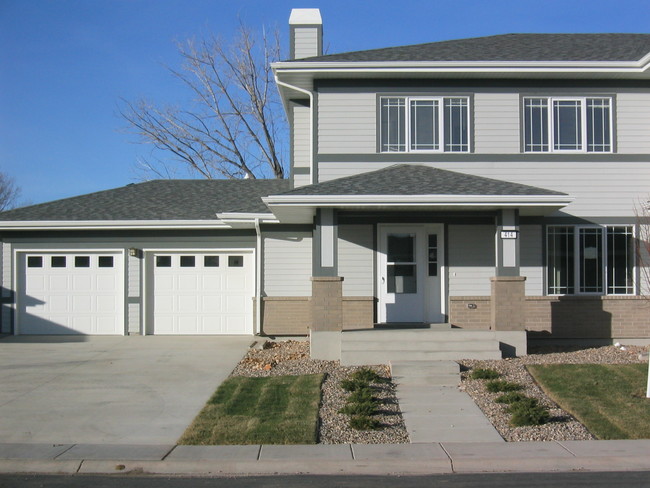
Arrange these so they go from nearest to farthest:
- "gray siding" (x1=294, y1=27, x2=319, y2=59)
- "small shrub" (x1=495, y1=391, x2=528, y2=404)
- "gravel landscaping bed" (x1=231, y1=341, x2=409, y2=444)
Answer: "gravel landscaping bed" (x1=231, y1=341, x2=409, y2=444), "small shrub" (x1=495, y1=391, x2=528, y2=404), "gray siding" (x1=294, y1=27, x2=319, y2=59)

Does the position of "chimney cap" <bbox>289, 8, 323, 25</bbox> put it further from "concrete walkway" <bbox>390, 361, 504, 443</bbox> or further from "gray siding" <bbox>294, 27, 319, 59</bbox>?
"concrete walkway" <bbox>390, 361, 504, 443</bbox>

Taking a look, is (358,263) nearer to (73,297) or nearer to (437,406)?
(437,406)

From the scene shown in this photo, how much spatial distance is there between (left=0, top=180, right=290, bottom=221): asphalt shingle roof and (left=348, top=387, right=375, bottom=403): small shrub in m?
7.32

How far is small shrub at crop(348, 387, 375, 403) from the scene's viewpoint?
9828 millimetres

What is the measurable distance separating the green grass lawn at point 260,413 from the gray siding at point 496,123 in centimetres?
682

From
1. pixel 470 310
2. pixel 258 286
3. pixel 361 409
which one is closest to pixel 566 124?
pixel 470 310

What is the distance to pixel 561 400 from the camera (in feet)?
33.2

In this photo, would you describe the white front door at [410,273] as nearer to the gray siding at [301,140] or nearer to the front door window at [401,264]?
the front door window at [401,264]

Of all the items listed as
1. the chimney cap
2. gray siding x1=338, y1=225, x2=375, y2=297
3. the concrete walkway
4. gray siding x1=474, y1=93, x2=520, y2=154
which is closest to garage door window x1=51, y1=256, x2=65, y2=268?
gray siding x1=338, y1=225, x2=375, y2=297

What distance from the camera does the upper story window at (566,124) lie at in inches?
604

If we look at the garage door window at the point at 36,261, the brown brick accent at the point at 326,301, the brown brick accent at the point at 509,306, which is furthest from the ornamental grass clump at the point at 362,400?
the garage door window at the point at 36,261

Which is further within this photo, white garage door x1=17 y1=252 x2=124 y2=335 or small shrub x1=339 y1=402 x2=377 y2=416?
white garage door x1=17 y1=252 x2=124 y2=335

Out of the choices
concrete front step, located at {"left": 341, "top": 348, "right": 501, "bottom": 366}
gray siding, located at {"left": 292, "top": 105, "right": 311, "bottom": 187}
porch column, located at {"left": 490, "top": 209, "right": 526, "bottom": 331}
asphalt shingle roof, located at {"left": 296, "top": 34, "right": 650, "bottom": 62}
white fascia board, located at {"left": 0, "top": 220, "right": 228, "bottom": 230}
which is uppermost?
asphalt shingle roof, located at {"left": 296, "top": 34, "right": 650, "bottom": 62}

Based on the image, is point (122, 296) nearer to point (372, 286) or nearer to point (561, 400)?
point (372, 286)
